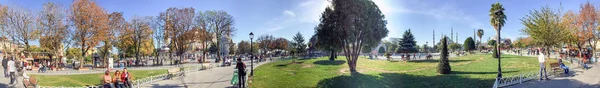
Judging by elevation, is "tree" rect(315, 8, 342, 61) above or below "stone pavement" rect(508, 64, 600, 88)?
above

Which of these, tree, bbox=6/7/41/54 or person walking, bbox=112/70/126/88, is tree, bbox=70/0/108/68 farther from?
person walking, bbox=112/70/126/88

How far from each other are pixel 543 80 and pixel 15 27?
659 inches

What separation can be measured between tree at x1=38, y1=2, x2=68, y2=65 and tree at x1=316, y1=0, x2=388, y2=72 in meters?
11.0

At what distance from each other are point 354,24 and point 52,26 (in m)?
12.0

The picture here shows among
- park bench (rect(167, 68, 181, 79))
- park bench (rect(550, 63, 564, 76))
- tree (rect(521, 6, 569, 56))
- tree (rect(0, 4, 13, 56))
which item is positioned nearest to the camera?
park bench (rect(550, 63, 564, 76))

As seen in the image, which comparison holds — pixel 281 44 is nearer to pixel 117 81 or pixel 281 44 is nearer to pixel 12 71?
pixel 117 81

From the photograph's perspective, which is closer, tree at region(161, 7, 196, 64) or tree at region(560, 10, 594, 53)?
tree at region(161, 7, 196, 64)

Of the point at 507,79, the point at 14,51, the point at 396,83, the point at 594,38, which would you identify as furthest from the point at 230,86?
the point at 594,38

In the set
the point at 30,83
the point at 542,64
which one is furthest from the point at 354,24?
the point at 30,83

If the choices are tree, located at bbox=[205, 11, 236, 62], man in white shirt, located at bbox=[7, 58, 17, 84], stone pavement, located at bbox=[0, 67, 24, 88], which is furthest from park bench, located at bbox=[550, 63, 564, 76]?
man in white shirt, located at bbox=[7, 58, 17, 84]

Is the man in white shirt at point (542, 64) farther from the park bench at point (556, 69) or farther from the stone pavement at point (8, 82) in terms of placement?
the stone pavement at point (8, 82)

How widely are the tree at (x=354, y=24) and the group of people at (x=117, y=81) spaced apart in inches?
207

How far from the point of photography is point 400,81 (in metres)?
6.99

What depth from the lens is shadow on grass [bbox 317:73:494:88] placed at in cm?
611
